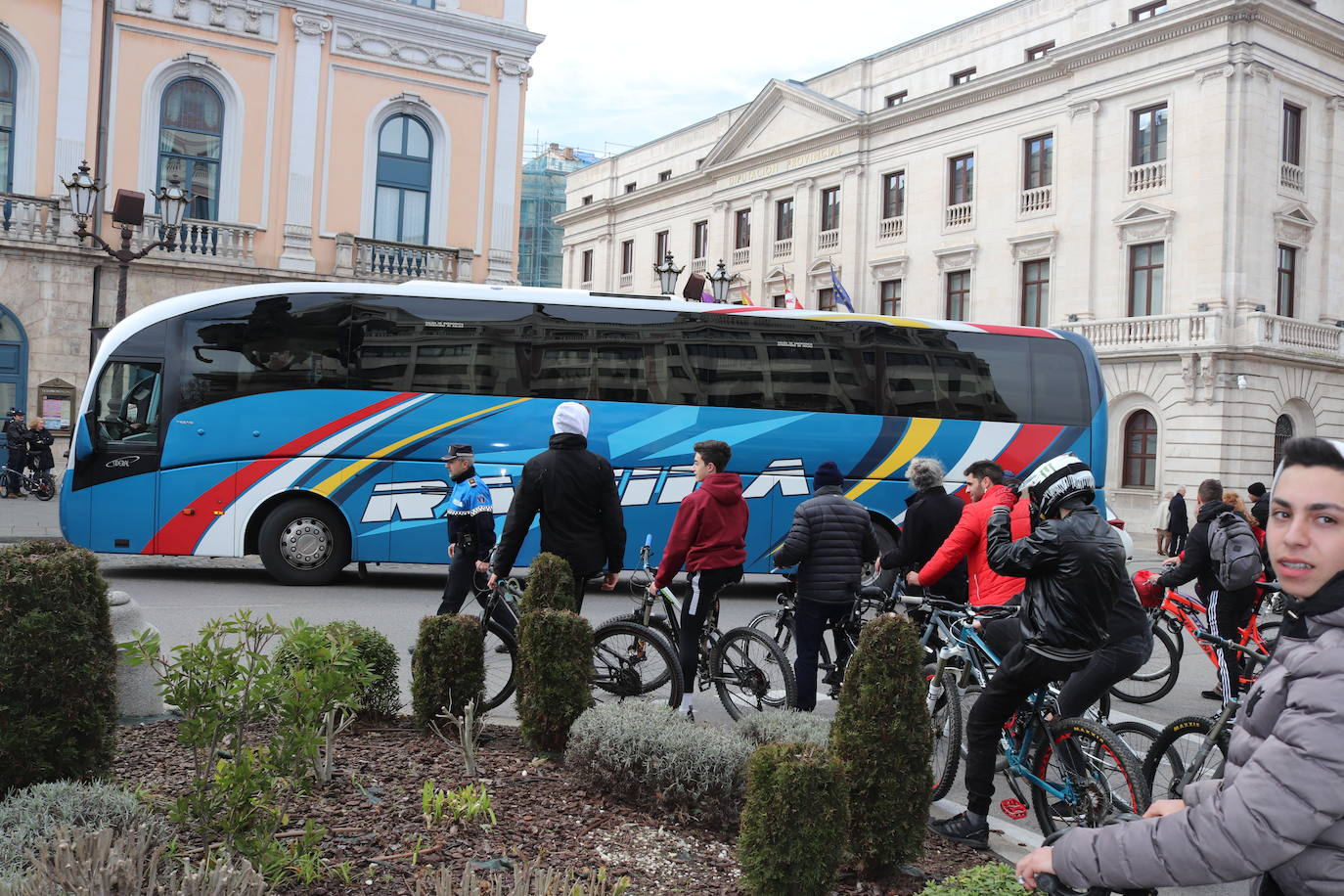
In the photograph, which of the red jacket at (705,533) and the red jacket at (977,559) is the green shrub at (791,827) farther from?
the red jacket at (705,533)

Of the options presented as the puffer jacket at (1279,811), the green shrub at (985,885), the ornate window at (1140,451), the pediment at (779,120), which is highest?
the pediment at (779,120)

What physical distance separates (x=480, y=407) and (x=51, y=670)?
32.3 ft

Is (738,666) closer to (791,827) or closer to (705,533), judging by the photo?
(705,533)

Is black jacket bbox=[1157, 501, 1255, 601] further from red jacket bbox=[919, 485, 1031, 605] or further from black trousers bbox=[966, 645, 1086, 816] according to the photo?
black trousers bbox=[966, 645, 1086, 816]

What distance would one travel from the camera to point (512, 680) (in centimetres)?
681

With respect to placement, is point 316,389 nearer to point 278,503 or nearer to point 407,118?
point 278,503

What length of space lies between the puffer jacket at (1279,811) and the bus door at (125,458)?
12.9 metres

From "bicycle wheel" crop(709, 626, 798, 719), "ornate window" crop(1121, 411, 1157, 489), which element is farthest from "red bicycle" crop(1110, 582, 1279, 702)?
"ornate window" crop(1121, 411, 1157, 489)

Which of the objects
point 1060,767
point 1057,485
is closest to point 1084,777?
point 1060,767

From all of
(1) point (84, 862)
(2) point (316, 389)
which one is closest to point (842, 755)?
(1) point (84, 862)

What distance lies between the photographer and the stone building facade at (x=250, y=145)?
23062 mm

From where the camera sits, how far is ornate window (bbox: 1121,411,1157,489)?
32.4m

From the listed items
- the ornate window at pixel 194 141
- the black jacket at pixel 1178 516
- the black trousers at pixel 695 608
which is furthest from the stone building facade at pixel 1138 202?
the black trousers at pixel 695 608

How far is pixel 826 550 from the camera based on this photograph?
7164 millimetres
